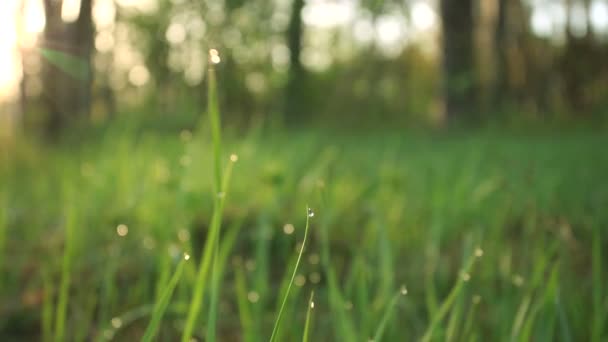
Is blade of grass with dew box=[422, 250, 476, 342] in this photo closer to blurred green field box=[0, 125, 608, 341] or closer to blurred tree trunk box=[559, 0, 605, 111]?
blurred green field box=[0, 125, 608, 341]

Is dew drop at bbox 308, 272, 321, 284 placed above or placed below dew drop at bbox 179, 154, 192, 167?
below

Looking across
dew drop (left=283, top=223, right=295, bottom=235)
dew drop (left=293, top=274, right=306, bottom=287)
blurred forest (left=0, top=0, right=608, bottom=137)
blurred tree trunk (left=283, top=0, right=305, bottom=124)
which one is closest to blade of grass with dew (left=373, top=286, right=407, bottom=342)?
dew drop (left=283, top=223, right=295, bottom=235)

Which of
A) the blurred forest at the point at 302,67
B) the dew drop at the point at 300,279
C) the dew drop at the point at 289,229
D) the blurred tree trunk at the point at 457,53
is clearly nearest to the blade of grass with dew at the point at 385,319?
the dew drop at the point at 289,229

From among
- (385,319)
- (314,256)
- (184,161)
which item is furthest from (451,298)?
(184,161)

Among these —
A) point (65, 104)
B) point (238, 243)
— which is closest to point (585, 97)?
point (65, 104)

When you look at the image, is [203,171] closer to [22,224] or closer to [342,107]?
[22,224]

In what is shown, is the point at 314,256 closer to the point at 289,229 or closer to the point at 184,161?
the point at 289,229

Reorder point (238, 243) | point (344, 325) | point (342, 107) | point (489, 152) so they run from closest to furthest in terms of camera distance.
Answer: point (344, 325), point (238, 243), point (489, 152), point (342, 107)
